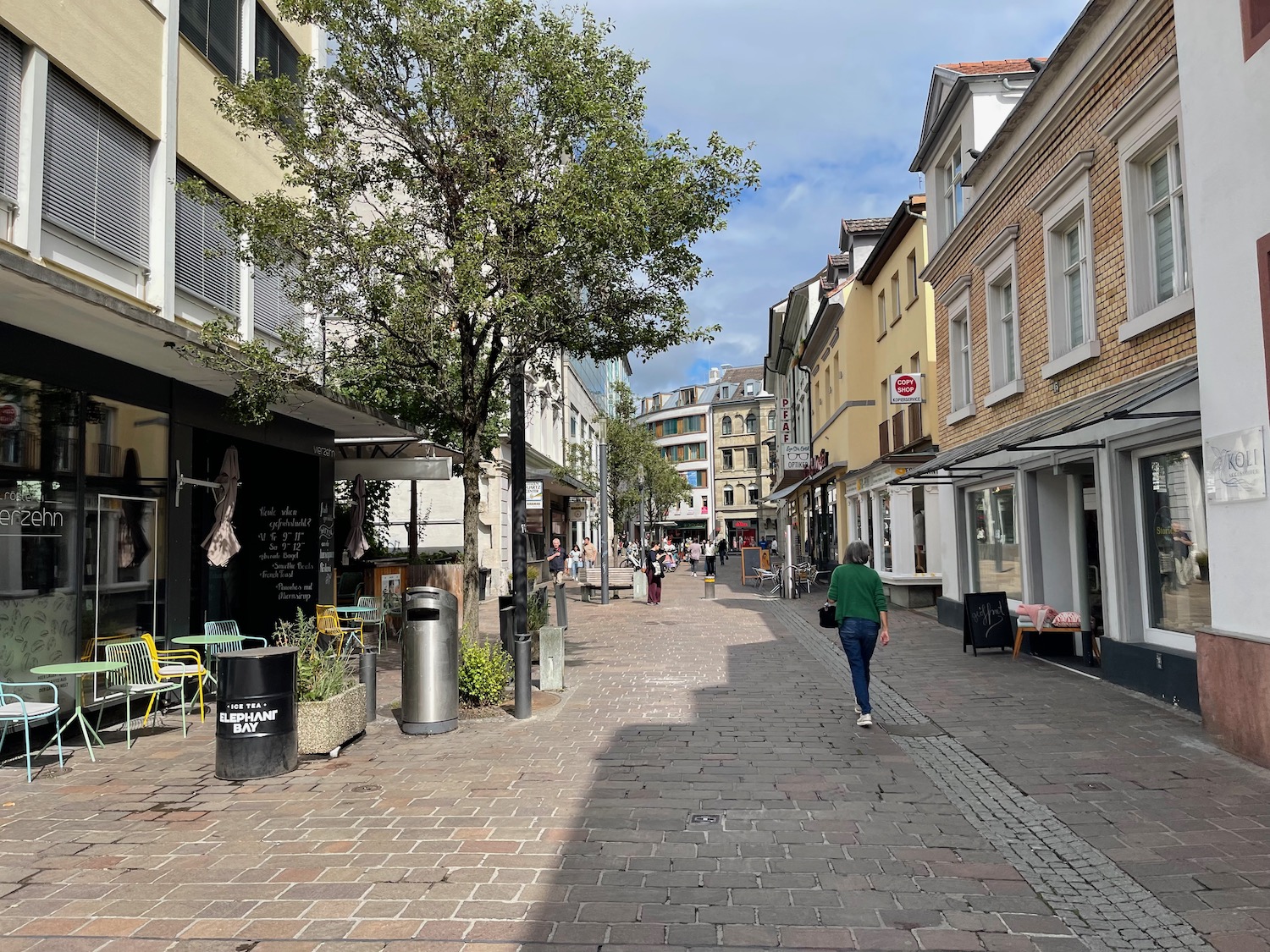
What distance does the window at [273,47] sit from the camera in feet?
42.0

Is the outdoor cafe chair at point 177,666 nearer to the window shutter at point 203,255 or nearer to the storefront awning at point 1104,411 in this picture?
the window shutter at point 203,255

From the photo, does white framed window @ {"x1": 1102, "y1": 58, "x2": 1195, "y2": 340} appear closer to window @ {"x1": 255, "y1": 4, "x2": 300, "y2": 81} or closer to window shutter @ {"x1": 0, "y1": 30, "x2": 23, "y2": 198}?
window shutter @ {"x1": 0, "y1": 30, "x2": 23, "y2": 198}

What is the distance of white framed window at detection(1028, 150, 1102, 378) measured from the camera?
1039cm

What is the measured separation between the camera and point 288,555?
14086 millimetres

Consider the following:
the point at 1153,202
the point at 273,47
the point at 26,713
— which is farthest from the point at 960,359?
the point at 26,713

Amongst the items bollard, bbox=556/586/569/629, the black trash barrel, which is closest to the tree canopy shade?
the black trash barrel

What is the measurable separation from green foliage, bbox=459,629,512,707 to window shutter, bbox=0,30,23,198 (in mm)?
5545

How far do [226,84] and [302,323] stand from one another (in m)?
5.30

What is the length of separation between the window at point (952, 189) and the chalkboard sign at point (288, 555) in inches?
454

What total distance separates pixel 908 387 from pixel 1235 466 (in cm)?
1260

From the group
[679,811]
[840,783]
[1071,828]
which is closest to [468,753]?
[679,811]

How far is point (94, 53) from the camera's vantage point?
8.90m

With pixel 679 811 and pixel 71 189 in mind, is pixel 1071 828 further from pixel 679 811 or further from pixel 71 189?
pixel 71 189

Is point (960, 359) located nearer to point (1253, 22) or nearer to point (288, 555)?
point (1253, 22)
